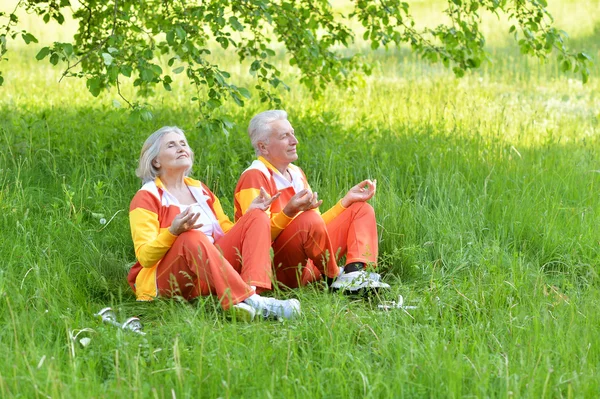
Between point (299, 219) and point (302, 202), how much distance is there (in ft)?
0.70

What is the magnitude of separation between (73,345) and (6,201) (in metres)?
2.41

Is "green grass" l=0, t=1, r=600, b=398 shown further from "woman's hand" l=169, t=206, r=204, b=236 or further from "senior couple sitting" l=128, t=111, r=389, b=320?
"woman's hand" l=169, t=206, r=204, b=236

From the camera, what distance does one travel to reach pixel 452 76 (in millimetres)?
12031

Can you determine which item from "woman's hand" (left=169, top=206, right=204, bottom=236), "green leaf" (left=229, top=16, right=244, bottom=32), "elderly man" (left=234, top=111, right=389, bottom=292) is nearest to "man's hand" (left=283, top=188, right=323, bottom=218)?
"elderly man" (left=234, top=111, right=389, bottom=292)

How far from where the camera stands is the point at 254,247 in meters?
4.43

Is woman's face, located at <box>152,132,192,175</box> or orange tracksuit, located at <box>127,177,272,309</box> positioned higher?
woman's face, located at <box>152,132,192,175</box>

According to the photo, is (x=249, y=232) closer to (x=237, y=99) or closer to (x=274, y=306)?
(x=274, y=306)

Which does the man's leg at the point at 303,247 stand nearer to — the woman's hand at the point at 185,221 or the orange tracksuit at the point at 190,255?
the orange tracksuit at the point at 190,255

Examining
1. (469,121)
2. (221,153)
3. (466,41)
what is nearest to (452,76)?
(469,121)

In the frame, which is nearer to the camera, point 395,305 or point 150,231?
point 395,305

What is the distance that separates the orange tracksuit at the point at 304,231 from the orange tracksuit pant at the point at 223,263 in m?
0.22

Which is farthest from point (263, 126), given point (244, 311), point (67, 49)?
point (244, 311)

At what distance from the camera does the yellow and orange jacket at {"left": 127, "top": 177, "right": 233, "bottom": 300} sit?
436 centimetres

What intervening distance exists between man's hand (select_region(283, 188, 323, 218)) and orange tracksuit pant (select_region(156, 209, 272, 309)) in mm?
168
